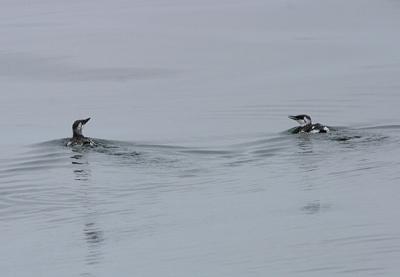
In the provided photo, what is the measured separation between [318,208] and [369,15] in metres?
17.7

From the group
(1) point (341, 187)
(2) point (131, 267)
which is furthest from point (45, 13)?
(2) point (131, 267)

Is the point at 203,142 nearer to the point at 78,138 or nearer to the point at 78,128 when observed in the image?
the point at 78,138

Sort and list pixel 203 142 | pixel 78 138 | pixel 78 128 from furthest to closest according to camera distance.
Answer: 1. pixel 78 128
2. pixel 78 138
3. pixel 203 142

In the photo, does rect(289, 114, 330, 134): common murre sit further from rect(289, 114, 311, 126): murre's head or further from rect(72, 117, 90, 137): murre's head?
rect(72, 117, 90, 137): murre's head

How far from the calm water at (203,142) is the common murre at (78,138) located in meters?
0.13

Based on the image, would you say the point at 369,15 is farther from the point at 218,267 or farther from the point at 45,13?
the point at 218,267

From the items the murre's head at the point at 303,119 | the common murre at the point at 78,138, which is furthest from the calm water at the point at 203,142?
the murre's head at the point at 303,119

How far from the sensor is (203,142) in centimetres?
1884

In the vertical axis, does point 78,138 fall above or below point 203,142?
above

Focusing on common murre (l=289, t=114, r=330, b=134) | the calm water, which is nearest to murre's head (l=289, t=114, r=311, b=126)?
common murre (l=289, t=114, r=330, b=134)

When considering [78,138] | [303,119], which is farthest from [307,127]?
[78,138]

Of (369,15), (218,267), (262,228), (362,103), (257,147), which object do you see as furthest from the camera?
(369,15)

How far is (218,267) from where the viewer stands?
11391 millimetres

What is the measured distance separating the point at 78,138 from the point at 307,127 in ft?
10.7
